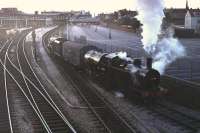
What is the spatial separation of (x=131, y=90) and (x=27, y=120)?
7.36m

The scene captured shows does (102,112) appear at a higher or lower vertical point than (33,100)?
lower

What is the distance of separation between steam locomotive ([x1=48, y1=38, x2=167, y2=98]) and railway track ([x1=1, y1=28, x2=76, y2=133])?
4564mm

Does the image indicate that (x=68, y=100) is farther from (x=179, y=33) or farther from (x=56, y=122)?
(x=179, y=33)

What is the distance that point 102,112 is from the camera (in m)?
23.6

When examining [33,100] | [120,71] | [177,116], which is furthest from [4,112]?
[177,116]

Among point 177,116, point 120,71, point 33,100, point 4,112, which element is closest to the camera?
point 177,116

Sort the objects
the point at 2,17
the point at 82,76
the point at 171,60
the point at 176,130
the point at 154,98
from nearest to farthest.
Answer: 1. the point at 176,130
2. the point at 154,98
3. the point at 82,76
4. the point at 171,60
5. the point at 2,17

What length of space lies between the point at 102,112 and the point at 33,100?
5906mm

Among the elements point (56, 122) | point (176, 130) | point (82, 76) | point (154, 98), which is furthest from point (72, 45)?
point (176, 130)

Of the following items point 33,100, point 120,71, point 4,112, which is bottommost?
point 4,112

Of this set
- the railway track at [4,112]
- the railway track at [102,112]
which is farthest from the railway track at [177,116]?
the railway track at [4,112]

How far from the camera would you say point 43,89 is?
3136 centimetres

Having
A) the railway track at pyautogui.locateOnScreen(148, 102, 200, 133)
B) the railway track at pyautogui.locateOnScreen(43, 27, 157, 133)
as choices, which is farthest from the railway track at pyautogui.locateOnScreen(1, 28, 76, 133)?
the railway track at pyautogui.locateOnScreen(148, 102, 200, 133)

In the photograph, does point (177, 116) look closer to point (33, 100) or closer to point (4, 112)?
point (33, 100)
